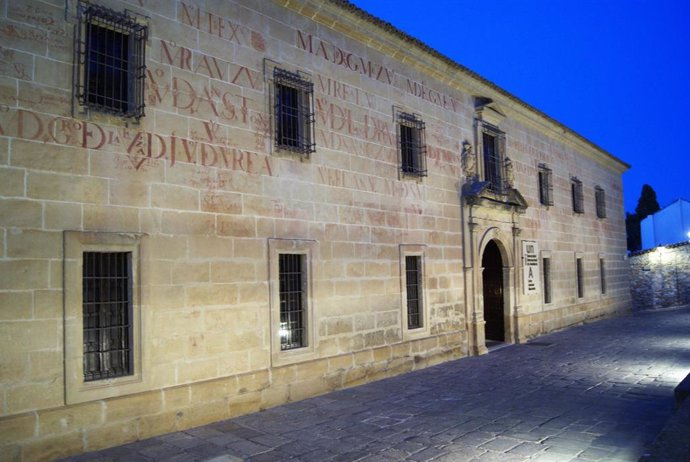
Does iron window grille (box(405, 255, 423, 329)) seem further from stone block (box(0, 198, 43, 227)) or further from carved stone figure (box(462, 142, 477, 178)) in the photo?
stone block (box(0, 198, 43, 227))

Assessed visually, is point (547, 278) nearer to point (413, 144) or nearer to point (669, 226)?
point (413, 144)

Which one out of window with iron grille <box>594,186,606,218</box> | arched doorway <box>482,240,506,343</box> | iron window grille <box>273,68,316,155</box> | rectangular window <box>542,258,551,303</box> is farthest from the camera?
window with iron grille <box>594,186,606,218</box>

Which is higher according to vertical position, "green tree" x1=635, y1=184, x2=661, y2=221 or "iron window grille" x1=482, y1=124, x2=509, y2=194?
"green tree" x1=635, y1=184, x2=661, y2=221

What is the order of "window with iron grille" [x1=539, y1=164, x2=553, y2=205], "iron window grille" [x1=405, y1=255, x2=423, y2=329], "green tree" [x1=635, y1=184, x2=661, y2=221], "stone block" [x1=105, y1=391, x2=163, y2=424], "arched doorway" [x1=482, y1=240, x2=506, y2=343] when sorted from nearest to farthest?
1. "stone block" [x1=105, y1=391, x2=163, y2=424]
2. "iron window grille" [x1=405, y1=255, x2=423, y2=329]
3. "arched doorway" [x1=482, y1=240, x2=506, y2=343]
4. "window with iron grille" [x1=539, y1=164, x2=553, y2=205]
5. "green tree" [x1=635, y1=184, x2=661, y2=221]

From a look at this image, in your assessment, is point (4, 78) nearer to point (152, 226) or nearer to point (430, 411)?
point (152, 226)

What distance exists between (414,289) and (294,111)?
443cm

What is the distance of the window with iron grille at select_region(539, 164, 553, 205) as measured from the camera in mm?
16891

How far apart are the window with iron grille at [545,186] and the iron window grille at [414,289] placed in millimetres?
7611

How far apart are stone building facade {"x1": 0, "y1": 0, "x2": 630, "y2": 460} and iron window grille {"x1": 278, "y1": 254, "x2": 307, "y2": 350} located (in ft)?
0.10

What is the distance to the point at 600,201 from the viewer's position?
21.4 m

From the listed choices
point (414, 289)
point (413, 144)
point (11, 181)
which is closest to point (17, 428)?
point (11, 181)

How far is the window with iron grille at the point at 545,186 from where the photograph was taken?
16891mm

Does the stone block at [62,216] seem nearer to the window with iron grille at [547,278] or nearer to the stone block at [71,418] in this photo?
the stone block at [71,418]

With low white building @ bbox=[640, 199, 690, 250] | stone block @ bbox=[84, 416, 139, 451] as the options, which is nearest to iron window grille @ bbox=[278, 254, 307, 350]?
stone block @ bbox=[84, 416, 139, 451]
